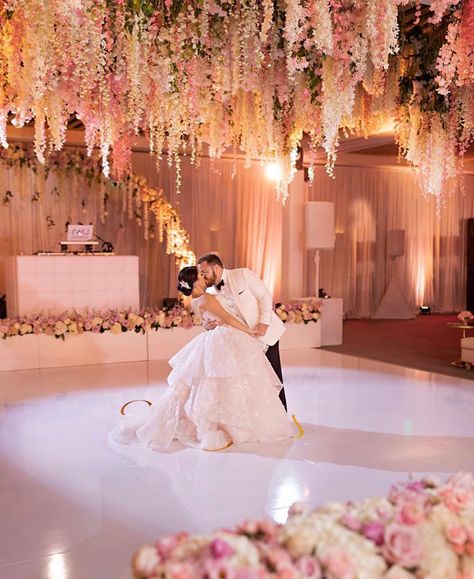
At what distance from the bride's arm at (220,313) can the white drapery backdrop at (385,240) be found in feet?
25.7

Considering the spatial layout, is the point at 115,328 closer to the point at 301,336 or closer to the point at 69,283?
the point at 69,283

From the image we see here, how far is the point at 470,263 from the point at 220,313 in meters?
10.4

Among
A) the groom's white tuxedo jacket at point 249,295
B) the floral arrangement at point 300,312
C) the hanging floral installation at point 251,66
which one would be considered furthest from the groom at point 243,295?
the floral arrangement at point 300,312

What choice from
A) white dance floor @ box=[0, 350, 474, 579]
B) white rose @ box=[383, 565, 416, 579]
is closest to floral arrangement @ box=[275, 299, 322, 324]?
white dance floor @ box=[0, 350, 474, 579]

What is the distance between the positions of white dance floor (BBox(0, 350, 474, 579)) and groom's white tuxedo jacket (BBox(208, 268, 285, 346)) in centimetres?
79

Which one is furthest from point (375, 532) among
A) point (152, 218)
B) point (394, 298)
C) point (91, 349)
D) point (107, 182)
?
point (394, 298)

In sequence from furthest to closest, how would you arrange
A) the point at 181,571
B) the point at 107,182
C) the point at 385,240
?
the point at 385,240 → the point at 107,182 → the point at 181,571

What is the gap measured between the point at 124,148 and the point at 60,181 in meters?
3.45

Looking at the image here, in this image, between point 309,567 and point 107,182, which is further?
point 107,182

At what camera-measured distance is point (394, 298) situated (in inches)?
483

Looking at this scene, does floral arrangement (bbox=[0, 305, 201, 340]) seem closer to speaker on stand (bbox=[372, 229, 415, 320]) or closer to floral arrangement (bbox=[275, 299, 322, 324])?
floral arrangement (bbox=[275, 299, 322, 324])

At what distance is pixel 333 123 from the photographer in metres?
4.71

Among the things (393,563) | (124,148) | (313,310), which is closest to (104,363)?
(124,148)

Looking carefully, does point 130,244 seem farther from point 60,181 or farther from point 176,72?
point 176,72
